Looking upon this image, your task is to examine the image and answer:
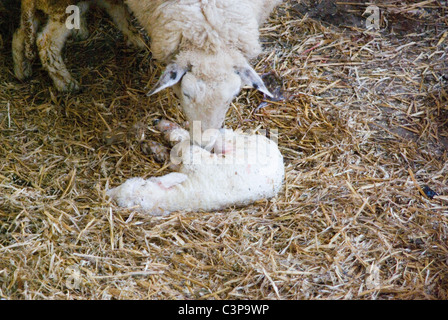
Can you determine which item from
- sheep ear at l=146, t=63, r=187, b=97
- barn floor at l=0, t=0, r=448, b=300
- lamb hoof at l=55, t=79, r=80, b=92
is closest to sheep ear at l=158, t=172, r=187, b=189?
barn floor at l=0, t=0, r=448, b=300

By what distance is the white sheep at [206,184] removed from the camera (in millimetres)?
3650

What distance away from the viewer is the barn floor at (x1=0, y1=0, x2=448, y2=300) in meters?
3.27

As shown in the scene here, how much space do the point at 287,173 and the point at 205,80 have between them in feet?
3.44

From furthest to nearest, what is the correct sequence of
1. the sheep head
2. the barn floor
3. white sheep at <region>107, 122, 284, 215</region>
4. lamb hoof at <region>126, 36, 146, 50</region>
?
1. lamb hoof at <region>126, 36, 146, 50</region>
2. white sheep at <region>107, 122, 284, 215</region>
3. the sheep head
4. the barn floor

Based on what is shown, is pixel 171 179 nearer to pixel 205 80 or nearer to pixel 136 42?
pixel 205 80

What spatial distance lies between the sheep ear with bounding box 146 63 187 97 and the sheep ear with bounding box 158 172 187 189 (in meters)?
0.60

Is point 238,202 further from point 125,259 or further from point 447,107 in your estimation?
point 447,107

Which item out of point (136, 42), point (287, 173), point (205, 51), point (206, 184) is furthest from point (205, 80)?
point (136, 42)

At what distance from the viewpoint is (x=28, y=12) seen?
14.7ft

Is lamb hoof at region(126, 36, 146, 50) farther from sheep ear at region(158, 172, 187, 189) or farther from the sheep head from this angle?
sheep ear at region(158, 172, 187, 189)

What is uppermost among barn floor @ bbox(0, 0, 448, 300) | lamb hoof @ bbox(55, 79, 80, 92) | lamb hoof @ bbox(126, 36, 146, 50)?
lamb hoof @ bbox(126, 36, 146, 50)

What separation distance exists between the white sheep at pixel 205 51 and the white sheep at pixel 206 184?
0.81 ft

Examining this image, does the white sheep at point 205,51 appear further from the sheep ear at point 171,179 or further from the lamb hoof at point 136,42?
the lamb hoof at point 136,42

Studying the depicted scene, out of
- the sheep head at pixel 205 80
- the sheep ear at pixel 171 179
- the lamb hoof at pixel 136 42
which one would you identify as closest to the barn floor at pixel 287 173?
the lamb hoof at pixel 136 42
